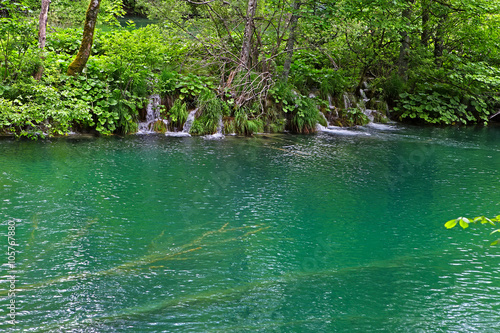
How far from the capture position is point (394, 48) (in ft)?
68.3

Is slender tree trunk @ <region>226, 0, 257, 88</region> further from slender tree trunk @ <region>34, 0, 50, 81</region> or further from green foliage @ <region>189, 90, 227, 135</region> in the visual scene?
slender tree trunk @ <region>34, 0, 50, 81</region>

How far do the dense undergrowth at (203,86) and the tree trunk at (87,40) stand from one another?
30cm

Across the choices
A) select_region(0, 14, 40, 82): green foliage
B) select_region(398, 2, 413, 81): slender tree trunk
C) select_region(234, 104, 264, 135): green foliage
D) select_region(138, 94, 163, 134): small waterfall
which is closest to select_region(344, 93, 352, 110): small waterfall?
select_region(398, 2, 413, 81): slender tree trunk

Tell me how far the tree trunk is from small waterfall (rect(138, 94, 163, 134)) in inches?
94.1

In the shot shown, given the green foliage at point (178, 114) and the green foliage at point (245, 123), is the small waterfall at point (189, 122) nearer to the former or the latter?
the green foliage at point (178, 114)

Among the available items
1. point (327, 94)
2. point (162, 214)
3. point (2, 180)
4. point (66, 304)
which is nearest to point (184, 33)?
point (327, 94)

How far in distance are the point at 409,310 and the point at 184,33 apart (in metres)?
13.9

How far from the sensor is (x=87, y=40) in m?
12.3

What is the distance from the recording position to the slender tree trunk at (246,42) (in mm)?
15195

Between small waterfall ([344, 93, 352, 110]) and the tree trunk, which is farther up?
the tree trunk

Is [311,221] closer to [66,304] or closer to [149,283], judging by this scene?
[149,283]

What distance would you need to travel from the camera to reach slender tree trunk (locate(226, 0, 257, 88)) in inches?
598

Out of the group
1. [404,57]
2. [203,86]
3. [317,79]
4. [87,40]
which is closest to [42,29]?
[87,40]

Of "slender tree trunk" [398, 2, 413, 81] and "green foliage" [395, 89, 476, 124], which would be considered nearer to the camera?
"green foliage" [395, 89, 476, 124]
